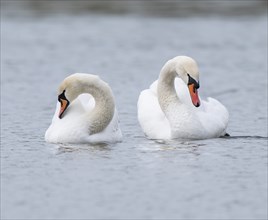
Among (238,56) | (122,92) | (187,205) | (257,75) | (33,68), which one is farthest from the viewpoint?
(238,56)

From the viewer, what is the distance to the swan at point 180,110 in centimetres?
1277

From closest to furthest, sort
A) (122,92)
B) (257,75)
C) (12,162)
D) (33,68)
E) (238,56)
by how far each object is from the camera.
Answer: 1. (12,162)
2. (122,92)
3. (257,75)
4. (33,68)
5. (238,56)

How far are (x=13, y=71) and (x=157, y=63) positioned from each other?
2.88 metres

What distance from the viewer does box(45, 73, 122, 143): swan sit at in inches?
496

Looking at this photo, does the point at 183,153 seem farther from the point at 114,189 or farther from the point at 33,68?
the point at 33,68

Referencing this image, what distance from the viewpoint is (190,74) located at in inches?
498

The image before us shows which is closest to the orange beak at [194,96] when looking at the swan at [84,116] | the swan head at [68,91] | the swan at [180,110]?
the swan at [180,110]

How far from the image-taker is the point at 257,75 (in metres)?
18.8

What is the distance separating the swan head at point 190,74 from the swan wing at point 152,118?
0.63m

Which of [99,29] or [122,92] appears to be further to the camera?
[99,29]

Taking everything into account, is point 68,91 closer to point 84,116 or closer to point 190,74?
point 84,116

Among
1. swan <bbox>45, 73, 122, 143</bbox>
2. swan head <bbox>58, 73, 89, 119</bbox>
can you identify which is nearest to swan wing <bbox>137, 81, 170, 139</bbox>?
swan <bbox>45, 73, 122, 143</bbox>

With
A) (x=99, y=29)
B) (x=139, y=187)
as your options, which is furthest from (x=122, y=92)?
(x=99, y=29)

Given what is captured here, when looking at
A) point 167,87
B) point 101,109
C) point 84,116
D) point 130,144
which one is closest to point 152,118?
point 167,87
